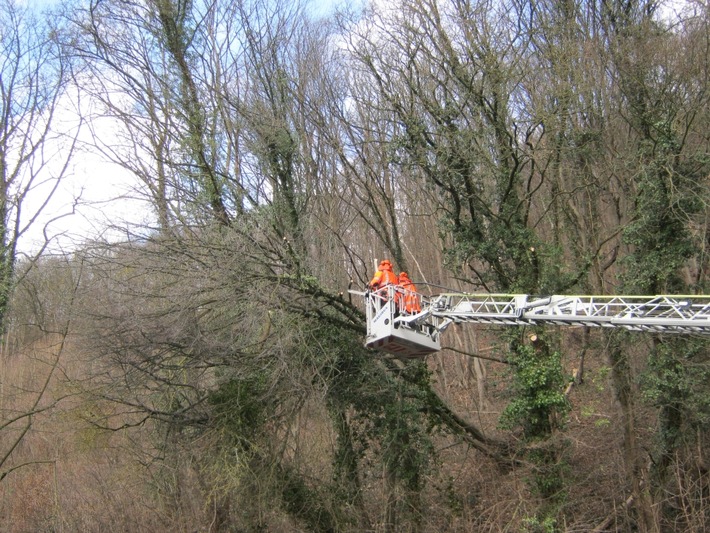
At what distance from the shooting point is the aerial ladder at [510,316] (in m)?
8.12

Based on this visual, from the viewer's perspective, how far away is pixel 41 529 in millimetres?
17672

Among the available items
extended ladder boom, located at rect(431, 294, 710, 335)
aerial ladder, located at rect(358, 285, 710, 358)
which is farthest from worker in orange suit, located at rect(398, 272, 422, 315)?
extended ladder boom, located at rect(431, 294, 710, 335)

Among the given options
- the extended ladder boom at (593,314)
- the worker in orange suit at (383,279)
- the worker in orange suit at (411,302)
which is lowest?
the extended ladder boom at (593,314)

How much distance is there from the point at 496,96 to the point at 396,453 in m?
8.67

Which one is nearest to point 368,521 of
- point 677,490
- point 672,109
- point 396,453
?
point 396,453

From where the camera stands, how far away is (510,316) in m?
9.27

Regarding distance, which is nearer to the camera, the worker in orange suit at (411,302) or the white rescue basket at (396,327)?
the white rescue basket at (396,327)

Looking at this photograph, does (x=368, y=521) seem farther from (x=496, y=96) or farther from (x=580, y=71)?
(x=580, y=71)

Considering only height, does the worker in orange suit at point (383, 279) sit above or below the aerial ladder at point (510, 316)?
above

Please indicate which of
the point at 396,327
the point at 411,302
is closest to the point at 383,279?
the point at 411,302

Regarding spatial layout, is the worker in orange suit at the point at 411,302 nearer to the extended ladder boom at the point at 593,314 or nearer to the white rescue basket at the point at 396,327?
the white rescue basket at the point at 396,327

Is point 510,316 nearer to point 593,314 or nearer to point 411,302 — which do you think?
point 593,314

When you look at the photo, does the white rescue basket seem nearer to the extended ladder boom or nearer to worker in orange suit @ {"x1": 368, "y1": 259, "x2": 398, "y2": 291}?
worker in orange suit @ {"x1": 368, "y1": 259, "x2": 398, "y2": 291}

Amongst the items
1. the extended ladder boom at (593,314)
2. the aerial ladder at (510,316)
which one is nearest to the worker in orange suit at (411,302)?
the aerial ladder at (510,316)
